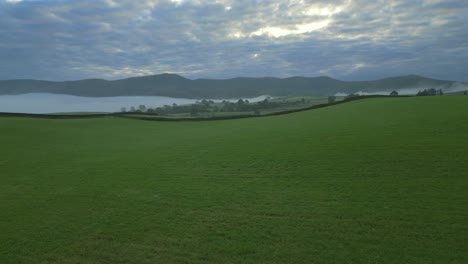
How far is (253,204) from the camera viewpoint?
864cm

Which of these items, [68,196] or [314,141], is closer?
[68,196]

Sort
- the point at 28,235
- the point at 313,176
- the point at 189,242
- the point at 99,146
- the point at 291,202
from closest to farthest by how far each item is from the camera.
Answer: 1. the point at 189,242
2. the point at 28,235
3. the point at 291,202
4. the point at 313,176
5. the point at 99,146

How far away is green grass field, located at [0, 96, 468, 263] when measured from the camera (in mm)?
6156

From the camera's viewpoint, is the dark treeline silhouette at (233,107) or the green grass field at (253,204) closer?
the green grass field at (253,204)

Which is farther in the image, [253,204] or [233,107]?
[233,107]

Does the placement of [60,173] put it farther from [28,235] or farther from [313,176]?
[313,176]

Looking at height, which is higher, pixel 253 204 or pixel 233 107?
pixel 233 107

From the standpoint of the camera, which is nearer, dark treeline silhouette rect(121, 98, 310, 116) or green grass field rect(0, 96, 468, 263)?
green grass field rect(0, 96, 468, 263)

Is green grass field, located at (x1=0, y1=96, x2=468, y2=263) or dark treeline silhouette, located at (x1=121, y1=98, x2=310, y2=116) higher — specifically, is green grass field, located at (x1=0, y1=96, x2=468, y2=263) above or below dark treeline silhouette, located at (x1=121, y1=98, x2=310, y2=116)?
below

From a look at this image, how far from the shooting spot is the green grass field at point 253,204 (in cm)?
616

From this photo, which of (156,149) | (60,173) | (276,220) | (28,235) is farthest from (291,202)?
(156,149)

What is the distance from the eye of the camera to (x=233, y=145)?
1812 centimetres

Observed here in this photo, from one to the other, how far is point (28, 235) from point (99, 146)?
15.3m

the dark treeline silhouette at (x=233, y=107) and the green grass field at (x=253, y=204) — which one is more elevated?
the dark treeline silhouette at (x=233, y=107)
